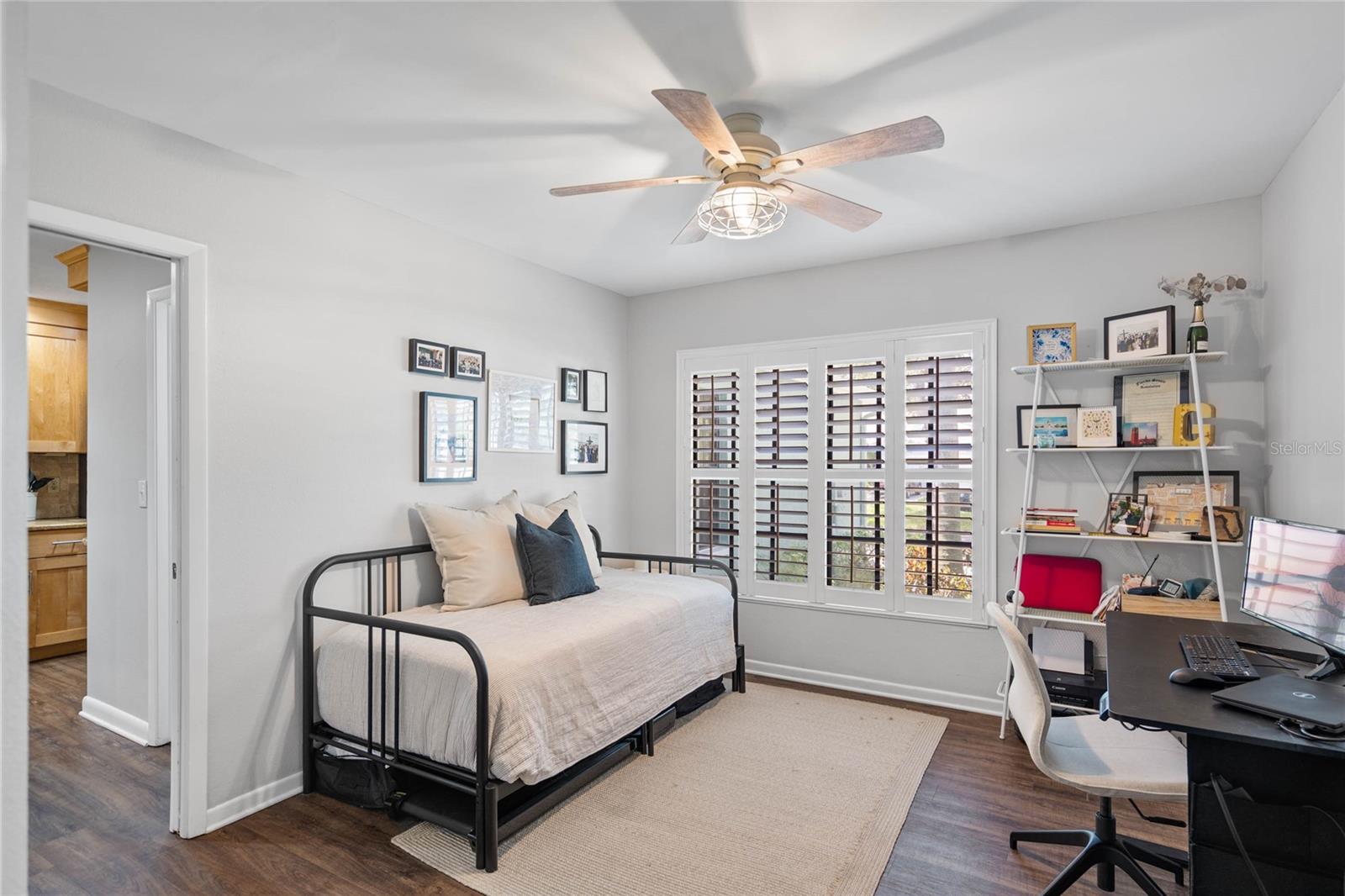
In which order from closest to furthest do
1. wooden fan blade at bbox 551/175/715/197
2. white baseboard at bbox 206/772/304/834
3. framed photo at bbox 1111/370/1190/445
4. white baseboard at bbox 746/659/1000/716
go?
wooden fan blade at bbox 551/175/715/197 < white baseboard at bbox 206/772/304/834 < framed photo at bbox 1111/370/1190/445 < white baseboard at bbox 746/659/1000/716

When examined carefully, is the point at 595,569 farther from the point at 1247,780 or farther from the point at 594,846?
the point at 1247,780

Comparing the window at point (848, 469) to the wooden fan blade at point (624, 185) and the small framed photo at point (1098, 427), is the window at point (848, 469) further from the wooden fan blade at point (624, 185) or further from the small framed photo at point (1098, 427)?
the wooden fan blade at point (624, 185)

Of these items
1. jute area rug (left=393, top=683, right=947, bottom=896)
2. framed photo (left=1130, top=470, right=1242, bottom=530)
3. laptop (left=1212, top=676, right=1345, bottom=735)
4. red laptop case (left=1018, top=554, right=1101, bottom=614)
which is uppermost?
framed photo (left=1130, top=470, right=1242, bottom=530)

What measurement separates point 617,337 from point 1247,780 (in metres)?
4.03

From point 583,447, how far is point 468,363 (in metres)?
1.08

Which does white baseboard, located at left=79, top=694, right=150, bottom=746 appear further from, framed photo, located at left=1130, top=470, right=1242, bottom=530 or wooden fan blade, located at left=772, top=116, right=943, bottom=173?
framed photo, located at left=1130, top=470, right=1242, bottom=530

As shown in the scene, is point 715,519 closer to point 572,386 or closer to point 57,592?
point 572,386

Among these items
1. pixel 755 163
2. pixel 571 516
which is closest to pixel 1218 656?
pixel 755 163

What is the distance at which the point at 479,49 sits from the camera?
1.96 meters

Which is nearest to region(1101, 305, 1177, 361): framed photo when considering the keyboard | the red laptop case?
the red laptop case

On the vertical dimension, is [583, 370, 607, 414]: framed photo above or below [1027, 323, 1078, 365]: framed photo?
below

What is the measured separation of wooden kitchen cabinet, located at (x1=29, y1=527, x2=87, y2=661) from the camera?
4547mm

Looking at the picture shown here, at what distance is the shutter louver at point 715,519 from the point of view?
178 inches

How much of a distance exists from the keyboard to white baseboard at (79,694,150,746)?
13.8 ft
